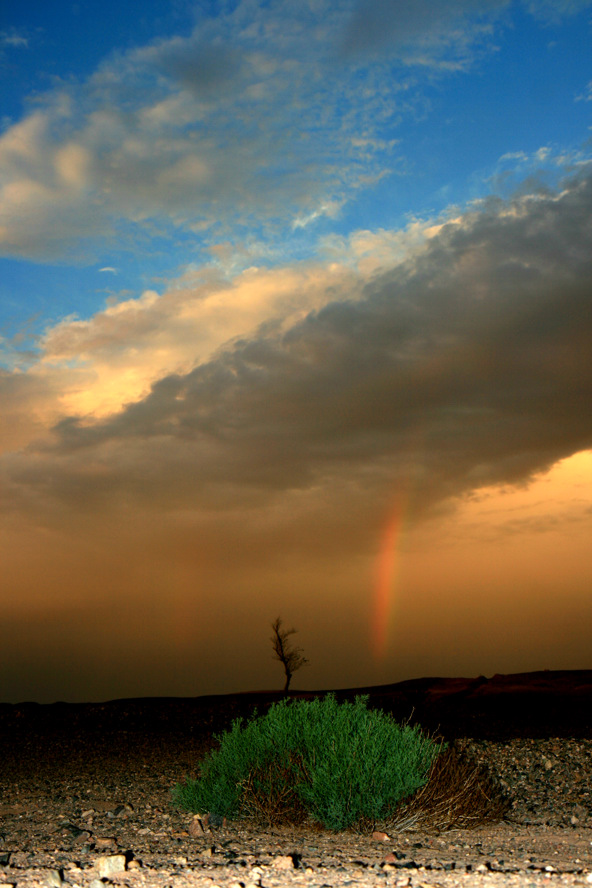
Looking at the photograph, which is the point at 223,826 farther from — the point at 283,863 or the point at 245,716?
Result: the point at 245,716

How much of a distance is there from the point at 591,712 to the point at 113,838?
17.1 metres

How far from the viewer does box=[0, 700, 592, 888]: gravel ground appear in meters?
5.59

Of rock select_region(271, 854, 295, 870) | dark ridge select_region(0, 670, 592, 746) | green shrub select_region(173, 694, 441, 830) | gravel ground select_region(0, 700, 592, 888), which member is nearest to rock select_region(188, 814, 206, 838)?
gravel ground select_region(0, 700, 592, 888)

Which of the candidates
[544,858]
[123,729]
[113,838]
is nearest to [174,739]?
[123,729]

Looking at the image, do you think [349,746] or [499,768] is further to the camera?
[499,768]

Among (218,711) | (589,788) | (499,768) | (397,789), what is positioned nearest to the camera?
(397,789)

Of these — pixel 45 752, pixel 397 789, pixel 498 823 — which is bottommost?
pixel 45 752

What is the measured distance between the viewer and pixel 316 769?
7328mm

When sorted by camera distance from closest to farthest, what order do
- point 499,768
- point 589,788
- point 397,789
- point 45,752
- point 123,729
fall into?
point 397,789 → point 589,788 → point 499,768 → point 45,752 → point 123,729

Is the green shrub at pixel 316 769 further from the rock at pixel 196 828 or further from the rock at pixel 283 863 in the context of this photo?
the rock at pixel 283 863

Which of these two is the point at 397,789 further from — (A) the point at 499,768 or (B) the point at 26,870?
(A) the point at 499,768

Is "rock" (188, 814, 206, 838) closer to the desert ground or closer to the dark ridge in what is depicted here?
the desert ground

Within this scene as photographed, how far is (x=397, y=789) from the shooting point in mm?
7324

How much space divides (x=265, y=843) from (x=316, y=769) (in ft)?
2.69
